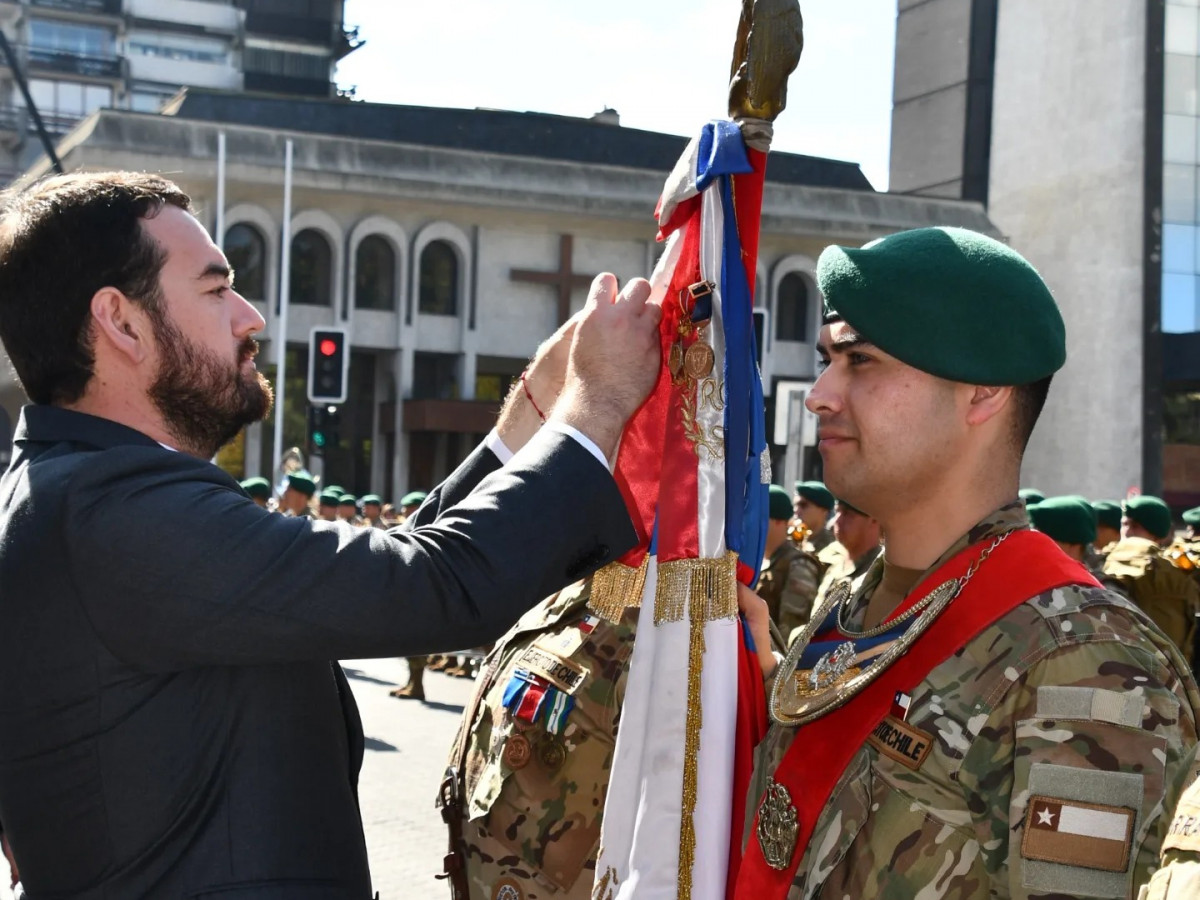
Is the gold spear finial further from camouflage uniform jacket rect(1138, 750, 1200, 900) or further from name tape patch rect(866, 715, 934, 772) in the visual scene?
camouflage uniform jacket rect(1138, 750, 1200, 900)

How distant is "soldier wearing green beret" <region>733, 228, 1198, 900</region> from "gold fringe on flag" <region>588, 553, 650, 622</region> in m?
0.37

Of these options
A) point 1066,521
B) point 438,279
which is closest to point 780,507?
point 1066,521

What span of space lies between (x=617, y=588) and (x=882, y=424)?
0.76 metres

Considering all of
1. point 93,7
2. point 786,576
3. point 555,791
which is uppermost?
point 93,7

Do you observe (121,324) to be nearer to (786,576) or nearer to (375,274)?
(786,576)

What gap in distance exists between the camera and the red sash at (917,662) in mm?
2164

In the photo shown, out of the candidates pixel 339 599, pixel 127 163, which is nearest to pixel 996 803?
pixel 339 599

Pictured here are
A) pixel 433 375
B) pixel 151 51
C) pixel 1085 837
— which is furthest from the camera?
pixel 151 51

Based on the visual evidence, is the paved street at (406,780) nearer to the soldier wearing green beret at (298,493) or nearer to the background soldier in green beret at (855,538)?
the soldier wearing green beret at (298,493)

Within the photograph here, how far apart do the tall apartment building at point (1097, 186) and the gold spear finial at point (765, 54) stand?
3773 cm

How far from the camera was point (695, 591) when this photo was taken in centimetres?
281

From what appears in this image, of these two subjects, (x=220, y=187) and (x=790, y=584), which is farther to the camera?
(x=220, y=187)

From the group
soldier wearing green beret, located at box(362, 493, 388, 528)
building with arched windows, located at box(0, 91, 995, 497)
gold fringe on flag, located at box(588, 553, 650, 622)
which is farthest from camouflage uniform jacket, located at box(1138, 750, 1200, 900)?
building with arched windows, located at box(0, 91, 995, 497)

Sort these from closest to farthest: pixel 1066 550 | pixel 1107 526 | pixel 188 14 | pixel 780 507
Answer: pixel 1066 550, pixel 780 507, pixel 1107 526, pixel 188 14
